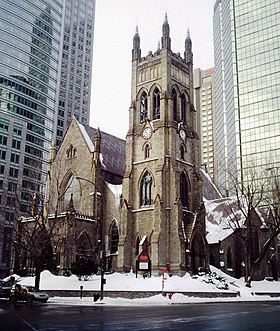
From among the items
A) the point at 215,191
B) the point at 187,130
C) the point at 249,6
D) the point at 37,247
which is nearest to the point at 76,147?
the point at 187,130

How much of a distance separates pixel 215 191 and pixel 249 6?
69997 mm

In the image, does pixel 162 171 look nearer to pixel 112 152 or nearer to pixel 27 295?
pixel 112 152

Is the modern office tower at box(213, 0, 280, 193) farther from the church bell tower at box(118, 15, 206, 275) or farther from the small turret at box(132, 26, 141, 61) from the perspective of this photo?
the church bell tower at box(118, 15, 206, 275)

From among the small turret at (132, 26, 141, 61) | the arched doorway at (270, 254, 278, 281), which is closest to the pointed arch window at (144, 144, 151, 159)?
the small turret at (132, 26, 141, 61)

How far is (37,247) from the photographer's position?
39375mm

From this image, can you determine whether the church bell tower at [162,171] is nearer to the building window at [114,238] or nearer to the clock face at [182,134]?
the clock face at [182,134]

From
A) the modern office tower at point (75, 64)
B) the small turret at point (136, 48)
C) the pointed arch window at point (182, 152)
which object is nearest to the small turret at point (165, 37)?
the small turret at point (136, 48)

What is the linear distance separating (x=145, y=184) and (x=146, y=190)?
751mm

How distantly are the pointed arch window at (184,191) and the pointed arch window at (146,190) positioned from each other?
3617 mm

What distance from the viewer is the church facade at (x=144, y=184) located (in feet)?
148

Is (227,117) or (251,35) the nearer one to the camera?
(251,35)

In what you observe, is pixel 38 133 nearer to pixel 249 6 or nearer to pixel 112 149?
pixel 112 149

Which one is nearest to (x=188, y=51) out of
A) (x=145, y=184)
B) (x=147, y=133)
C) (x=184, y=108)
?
(x=184, y=108)

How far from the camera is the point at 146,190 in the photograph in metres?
48.5
